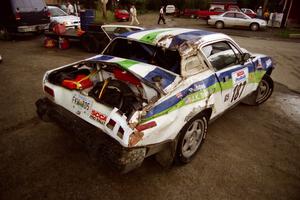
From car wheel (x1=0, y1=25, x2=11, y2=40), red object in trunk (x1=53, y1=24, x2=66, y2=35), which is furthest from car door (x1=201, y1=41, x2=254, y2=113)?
car wheel (x1=0, y1=25, x2=11, y2=40)

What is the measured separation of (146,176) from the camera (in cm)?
292

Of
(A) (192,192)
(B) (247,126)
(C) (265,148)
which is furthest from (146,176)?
(B) (247,126)

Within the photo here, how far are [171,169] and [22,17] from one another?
10934 mm

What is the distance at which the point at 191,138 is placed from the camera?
3.13 metres

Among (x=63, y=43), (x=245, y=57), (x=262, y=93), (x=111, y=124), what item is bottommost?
(x=262, y=93)

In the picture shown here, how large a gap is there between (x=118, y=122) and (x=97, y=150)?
17.4 inches

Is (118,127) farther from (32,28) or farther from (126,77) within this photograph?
(32,28)

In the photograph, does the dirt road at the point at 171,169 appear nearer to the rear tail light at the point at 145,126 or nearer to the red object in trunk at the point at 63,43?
the rear tail light at the point at 145,126

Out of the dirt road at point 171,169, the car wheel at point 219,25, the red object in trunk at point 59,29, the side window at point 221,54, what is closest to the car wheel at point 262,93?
the dirt road at point 171,169

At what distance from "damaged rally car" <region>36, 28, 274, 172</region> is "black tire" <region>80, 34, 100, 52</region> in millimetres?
5373

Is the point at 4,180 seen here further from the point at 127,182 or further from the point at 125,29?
the point at 125,29

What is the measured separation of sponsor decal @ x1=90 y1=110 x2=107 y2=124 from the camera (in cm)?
251

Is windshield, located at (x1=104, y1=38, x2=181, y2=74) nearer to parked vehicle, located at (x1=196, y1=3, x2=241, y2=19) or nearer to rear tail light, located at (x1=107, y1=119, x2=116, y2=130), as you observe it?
rear tail light, located at (x1=107, y1=119, x2=116, y2=130)

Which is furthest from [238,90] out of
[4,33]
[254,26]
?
[254,26]
